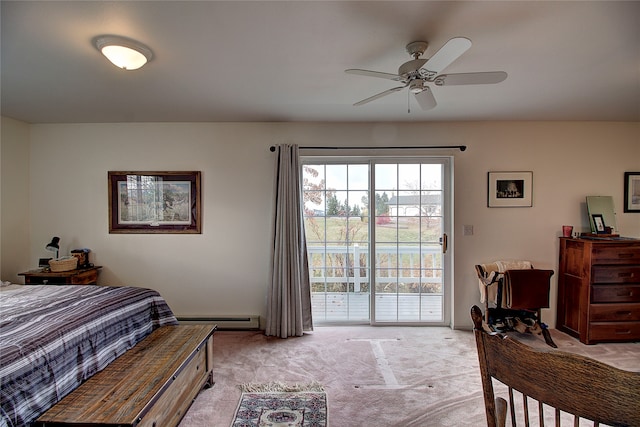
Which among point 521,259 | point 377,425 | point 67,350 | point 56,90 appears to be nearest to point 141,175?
point 56,90

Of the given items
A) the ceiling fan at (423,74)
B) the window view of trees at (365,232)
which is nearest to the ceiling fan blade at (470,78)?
the ceiling fan at (423,74)

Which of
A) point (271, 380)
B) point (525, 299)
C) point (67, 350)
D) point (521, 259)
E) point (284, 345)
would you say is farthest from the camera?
point (521, 259)

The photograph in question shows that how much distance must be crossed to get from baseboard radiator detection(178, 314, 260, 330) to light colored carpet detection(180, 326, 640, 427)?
92 millimetres

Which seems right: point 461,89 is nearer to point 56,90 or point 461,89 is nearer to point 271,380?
point 271,380

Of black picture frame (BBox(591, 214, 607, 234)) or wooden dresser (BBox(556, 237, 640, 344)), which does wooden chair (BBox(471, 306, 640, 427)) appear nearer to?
wooden dresser (BBox(556, 237, 640, 344))

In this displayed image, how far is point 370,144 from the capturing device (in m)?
3.46

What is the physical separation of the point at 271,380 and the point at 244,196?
1.95 metres

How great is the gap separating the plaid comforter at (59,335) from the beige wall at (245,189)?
1.06 m

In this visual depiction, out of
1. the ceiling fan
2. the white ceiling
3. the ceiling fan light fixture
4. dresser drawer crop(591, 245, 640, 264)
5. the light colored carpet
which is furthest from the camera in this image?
dresser drawer crop(591, 245, 640, 264)

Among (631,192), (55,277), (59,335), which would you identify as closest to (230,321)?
A: (55,277)

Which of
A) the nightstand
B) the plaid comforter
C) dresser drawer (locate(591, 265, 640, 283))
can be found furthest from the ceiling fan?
the nightstand

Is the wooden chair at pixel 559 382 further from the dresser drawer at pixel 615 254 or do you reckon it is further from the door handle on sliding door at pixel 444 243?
the dresser drawer at pixel 615 254

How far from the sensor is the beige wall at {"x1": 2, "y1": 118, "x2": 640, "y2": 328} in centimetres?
343

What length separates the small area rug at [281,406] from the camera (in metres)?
1.92
